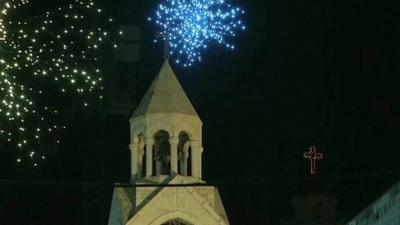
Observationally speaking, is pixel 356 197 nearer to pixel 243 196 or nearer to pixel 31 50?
pixel 243 196

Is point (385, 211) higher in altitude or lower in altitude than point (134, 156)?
lower

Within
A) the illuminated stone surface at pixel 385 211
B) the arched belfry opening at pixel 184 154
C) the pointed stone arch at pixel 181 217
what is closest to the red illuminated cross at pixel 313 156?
the arched belfry opening at pixel 184 154

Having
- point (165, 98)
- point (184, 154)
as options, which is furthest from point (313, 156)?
point (165, 98)

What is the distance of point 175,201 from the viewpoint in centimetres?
2314

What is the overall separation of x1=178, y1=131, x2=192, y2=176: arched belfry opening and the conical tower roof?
735 millimetres

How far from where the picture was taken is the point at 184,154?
24.8 metres

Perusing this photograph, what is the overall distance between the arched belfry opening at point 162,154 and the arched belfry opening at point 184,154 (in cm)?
37

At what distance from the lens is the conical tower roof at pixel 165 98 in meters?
23.6

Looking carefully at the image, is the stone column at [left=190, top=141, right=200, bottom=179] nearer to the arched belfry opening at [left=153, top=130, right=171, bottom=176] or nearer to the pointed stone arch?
the arched belfry opening at [left=153, top=130, right=171, bottom=176]

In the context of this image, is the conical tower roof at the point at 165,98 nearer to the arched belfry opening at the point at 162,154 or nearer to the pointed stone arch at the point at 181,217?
the arched belfry opening at the point at 162,154

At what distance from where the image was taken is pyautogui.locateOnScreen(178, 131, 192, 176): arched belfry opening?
79.3 feet

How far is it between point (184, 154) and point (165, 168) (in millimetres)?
667

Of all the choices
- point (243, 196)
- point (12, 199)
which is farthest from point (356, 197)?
point (12, 199)

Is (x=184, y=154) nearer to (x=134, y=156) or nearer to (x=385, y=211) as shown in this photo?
(x=134, y=156)
